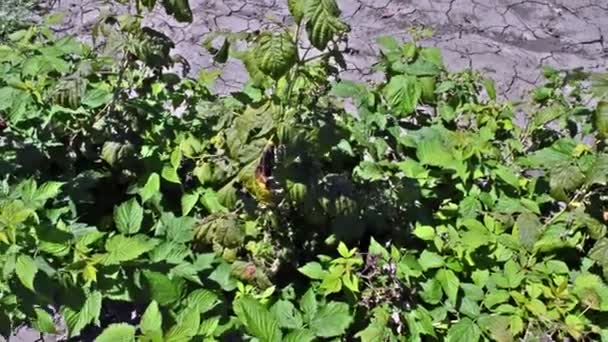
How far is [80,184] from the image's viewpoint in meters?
2.25

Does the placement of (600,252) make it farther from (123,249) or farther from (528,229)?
(123,249)

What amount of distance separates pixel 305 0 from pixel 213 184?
0.69m

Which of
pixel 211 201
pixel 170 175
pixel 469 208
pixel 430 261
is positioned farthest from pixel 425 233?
pixel 170 175

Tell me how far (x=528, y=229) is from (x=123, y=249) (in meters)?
0.96

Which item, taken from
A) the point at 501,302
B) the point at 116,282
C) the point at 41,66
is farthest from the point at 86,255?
the point at 501,302

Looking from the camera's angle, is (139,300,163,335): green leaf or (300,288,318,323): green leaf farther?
(300,288,318,323): green leaf

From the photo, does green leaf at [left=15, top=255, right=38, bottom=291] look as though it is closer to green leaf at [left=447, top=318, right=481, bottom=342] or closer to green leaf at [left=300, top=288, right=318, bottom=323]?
green leaf at [left=300, top=288, right=318, bottom=323]

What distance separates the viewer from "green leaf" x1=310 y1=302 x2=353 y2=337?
1988 millimetres

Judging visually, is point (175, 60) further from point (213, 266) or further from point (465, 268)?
point (465, 268)

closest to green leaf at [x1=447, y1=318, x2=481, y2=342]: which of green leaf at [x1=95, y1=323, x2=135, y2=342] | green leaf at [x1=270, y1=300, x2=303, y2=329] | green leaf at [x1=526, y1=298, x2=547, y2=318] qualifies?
green leaf at [x1=526, y1=298, x2=547, y2=318]

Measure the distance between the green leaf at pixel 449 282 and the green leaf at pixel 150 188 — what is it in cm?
73

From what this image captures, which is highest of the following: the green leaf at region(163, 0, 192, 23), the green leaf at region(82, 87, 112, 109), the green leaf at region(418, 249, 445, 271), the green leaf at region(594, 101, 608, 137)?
the green leaf at region(163, 0, 192, 23)

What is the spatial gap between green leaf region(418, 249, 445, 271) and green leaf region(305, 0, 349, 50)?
646 millimetres

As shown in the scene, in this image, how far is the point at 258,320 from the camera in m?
1.86
